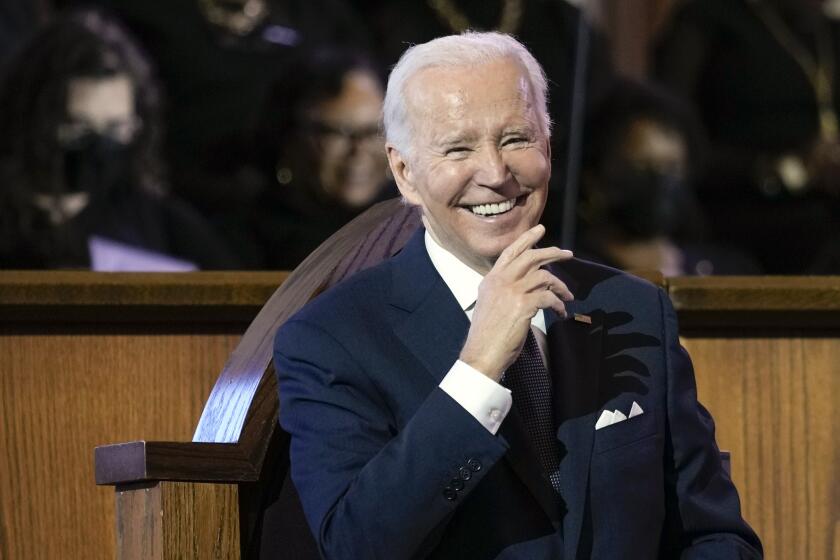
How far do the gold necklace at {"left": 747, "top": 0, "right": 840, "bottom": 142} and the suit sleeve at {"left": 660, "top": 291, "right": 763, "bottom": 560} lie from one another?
11.9 feet

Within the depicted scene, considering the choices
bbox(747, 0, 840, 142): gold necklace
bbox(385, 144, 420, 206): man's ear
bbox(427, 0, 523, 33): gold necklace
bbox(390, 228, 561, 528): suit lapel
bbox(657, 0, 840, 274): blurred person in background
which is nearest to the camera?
bbox(390, 228, 561, 528): suit lapel

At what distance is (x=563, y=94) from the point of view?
521 centimetres

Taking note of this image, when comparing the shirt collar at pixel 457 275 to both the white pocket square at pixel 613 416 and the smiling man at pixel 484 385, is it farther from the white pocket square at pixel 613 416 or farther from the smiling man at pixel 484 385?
the white pocket square at pixel 613 416

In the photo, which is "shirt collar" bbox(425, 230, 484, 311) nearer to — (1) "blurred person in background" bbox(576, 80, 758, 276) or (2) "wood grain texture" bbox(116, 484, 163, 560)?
(2) "wood grain texture" bbox(116, 484, 163, 560)

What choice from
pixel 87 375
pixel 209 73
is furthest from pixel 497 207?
pixel 209 73

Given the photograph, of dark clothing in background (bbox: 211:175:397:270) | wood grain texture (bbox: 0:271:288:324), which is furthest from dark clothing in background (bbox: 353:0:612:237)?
wood grain texture (bbox: 0:271:288:324)

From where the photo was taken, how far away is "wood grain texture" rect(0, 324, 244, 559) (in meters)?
2.86

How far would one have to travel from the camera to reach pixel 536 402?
7.64ft

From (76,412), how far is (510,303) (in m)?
0.98

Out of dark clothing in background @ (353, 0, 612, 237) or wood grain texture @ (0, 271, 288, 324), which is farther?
dark clothing in background @ (353, 0, 612, 237)

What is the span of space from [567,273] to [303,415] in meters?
0.46

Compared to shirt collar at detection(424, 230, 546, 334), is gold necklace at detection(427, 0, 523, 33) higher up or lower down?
higher up

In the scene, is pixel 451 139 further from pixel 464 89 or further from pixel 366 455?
pixel 366 455

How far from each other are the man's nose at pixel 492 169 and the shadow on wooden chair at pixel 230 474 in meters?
0.30
